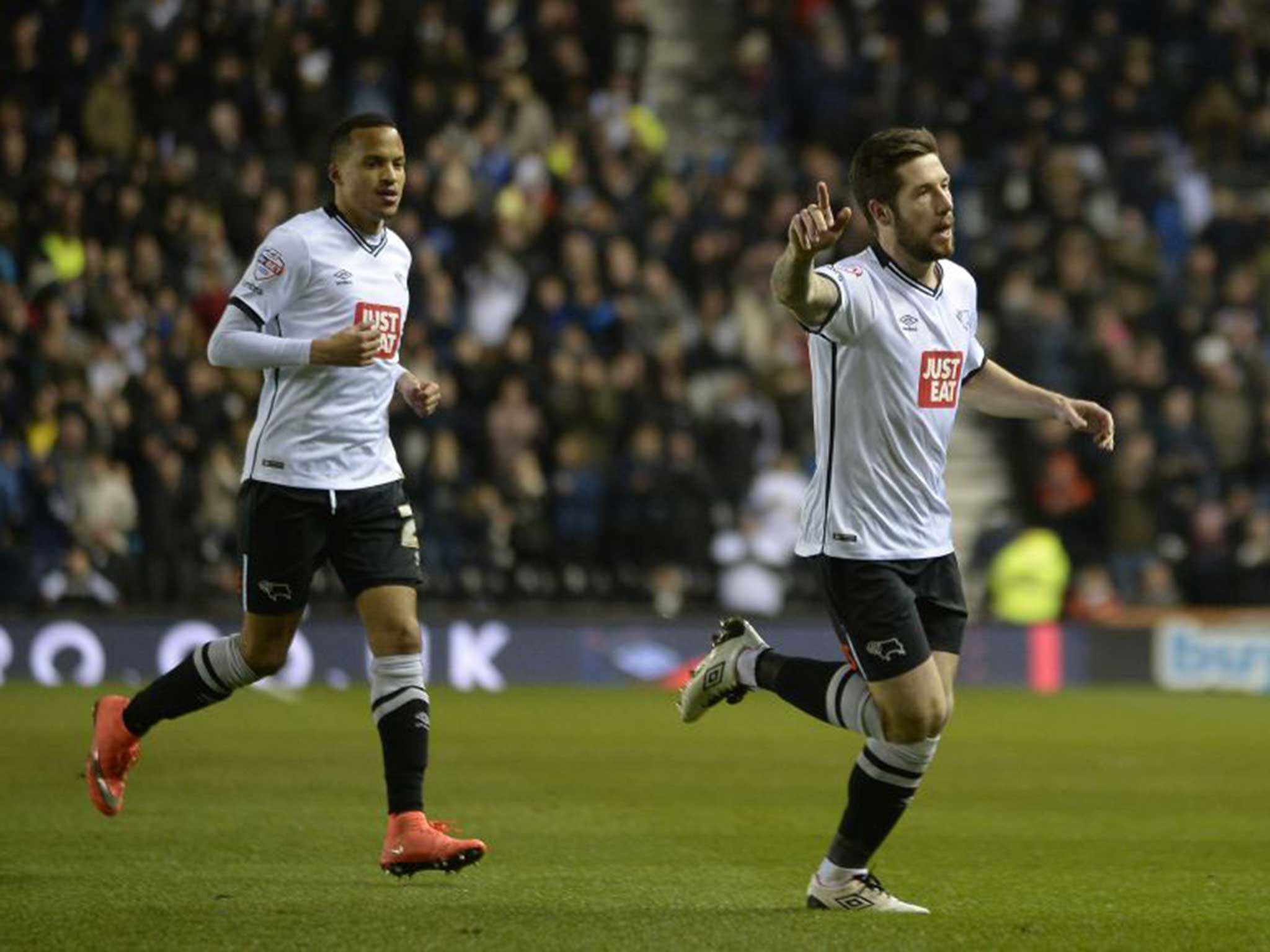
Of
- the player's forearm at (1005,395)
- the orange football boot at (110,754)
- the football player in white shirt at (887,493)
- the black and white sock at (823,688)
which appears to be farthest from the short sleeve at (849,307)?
the orange football boot at (110,754)

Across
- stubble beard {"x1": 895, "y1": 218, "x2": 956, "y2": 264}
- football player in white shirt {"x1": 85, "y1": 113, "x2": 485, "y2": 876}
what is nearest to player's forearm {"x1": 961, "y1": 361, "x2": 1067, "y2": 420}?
stubble beard {"x1": 895, "y1": 218, "x2": 956, "y2": 264}

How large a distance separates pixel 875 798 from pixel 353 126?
272cm

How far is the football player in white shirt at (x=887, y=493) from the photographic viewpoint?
7.28m

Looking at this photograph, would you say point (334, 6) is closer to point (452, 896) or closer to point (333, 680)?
point (333, 680)

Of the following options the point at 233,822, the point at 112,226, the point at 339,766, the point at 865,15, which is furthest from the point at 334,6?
the point at 233,822

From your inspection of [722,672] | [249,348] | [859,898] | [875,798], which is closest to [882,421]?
[875,798]

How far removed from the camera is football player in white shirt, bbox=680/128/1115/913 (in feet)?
23.9

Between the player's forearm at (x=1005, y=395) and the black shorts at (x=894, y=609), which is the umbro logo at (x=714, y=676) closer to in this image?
the black shorts at (x=894, y=609)

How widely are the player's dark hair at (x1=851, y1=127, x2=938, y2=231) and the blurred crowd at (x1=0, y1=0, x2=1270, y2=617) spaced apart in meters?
11.3

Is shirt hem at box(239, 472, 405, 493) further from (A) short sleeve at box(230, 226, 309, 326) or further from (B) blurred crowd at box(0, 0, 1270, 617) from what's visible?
(B) blurred crowd at box(0, 0, 1270, 617)

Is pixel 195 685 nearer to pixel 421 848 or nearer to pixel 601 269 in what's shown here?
pixel 421 848

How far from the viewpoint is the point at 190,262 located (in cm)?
1933

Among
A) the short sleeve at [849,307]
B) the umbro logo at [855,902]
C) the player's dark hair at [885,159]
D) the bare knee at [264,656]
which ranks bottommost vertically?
the umbro logo at [855,902]

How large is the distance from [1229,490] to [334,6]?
831cm
